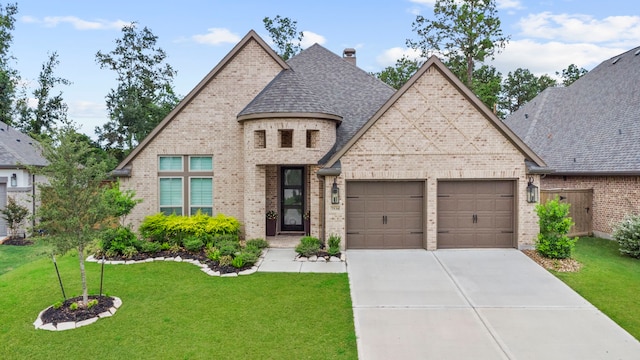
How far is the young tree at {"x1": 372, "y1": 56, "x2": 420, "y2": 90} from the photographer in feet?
103

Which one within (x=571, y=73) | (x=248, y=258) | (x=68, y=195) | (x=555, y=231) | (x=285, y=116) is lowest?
(x=248, y=258)

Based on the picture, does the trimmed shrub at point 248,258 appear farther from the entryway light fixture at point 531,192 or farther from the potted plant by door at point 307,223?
the entryway light fixture at point 531,192

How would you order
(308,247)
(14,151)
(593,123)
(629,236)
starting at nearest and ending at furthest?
(308,247) < (629,236) < (593,123) < (14,151)

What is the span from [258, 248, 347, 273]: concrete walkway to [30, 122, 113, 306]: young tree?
4376 millimetres

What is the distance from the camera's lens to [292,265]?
34.8ft

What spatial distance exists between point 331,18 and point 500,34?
603 inches

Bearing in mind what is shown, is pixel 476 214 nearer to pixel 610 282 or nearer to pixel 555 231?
→ pixel 555 231

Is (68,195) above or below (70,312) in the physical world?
above

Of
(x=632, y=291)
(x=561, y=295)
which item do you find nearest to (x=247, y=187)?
(x=561, y=295)

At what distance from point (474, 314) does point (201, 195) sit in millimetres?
10039

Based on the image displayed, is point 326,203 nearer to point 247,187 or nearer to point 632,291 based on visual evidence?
point 247,187

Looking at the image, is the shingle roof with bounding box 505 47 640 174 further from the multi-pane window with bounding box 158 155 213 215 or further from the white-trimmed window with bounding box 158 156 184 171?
the white-trimmed window with bounding box 158 156 184 171

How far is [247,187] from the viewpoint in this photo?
12.9m

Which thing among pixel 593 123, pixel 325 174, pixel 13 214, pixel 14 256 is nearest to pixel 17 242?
pixel 13 214
